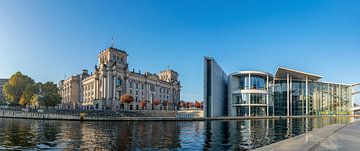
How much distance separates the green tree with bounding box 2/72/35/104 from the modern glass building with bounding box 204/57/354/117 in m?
66.6

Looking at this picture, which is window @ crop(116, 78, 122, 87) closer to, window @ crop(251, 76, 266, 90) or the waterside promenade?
window @ crop(251, 76, 266, 90)

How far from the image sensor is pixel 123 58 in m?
116

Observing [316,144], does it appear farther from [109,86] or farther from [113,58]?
[113,58]

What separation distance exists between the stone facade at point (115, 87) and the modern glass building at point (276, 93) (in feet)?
133

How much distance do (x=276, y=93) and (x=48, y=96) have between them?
8322cm

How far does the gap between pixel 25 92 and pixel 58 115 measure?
31.8 meters

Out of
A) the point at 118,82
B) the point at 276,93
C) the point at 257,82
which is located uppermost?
the point at 118,82

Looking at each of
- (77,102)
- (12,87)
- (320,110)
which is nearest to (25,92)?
(12,87)

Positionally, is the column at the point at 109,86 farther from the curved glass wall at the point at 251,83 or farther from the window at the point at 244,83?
the window at the point at 244,83

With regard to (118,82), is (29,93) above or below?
below

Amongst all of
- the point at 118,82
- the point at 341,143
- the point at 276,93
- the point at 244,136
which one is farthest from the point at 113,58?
the point at 341,143

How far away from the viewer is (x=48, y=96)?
295 ft

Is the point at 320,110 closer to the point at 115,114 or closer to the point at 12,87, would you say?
the point at 115,114

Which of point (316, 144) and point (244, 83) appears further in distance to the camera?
point (244, 83)
